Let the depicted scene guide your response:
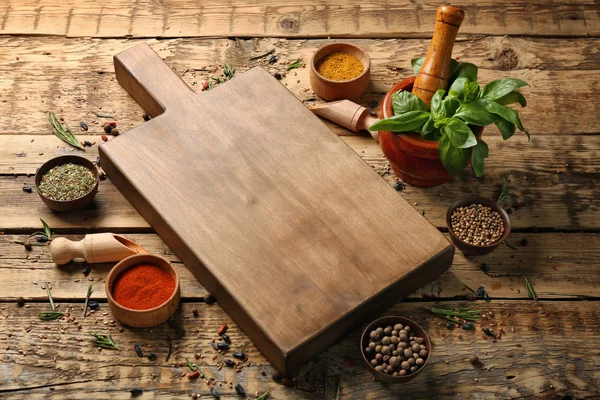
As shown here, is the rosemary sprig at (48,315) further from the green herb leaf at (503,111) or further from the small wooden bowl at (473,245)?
the green herb leaf at (503,111)

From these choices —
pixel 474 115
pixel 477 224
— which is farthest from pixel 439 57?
pixel 477 224

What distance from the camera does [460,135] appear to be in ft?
7.48

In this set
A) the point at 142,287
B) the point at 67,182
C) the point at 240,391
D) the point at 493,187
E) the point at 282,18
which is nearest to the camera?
the point at 240,391

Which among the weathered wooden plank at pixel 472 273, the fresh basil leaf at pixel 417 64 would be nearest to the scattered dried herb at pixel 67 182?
the weathered wooden plank at pixel 472 273

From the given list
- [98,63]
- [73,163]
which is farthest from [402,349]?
[98,63]

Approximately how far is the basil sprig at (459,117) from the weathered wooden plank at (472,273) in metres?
0.29

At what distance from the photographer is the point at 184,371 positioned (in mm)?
2195

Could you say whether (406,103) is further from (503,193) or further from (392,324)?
(392,324)

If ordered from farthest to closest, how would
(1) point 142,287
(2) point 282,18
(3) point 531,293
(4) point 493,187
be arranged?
(2) point 282,18, (4) point 493,187, (3) point 531,293, (1) point 142,287

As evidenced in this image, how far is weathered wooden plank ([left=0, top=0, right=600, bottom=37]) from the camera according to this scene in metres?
2.99

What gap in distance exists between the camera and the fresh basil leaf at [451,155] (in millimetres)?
2305

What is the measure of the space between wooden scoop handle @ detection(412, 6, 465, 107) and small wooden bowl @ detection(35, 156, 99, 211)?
96 centimetres

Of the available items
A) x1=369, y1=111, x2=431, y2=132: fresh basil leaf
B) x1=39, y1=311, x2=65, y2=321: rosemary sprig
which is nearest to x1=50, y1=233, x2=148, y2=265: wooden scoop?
x1=39, y1=311, x2=65, y2=321: rosemary sprig

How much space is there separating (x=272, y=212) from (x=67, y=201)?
1.93 ft
